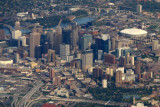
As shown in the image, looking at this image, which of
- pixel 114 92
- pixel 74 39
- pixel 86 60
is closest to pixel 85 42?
pixel 74 39

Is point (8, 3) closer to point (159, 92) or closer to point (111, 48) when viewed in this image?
point (111, 48)

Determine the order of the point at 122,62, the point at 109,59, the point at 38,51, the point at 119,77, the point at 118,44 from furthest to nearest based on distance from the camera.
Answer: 1. the point at 118,44
2. the point at 38,51
3. the point at 109,59
4. the point at 122,62
5. the point at 119,77

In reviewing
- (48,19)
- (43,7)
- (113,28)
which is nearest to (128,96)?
(113,28)

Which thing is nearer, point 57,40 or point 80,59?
point 80,59

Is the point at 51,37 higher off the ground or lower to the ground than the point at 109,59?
higher

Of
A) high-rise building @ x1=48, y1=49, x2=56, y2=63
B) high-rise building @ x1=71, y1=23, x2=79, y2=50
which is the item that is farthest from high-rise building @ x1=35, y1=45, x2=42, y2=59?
high-rise building @ x1=71, y1=23, x2=79, y2=50

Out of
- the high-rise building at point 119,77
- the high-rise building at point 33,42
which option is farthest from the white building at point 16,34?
the high-rise building at point 119,77

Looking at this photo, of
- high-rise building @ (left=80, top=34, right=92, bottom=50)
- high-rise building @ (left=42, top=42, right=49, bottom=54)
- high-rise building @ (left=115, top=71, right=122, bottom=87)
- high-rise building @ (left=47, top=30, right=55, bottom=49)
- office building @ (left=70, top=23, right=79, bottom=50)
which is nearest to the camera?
high-rise building @ (left=115, top=71, right=122, bottom=87)

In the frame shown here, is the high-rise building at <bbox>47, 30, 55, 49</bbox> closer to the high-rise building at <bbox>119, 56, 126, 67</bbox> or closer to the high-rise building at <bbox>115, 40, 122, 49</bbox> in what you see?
the high-rise building at <bbox>115, 40, 122, 49</bbox>

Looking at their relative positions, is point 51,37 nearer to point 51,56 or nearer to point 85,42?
point 85,42
